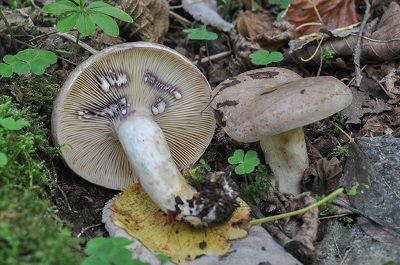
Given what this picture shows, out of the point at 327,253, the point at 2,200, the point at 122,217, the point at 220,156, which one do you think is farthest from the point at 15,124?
the point at 327,253

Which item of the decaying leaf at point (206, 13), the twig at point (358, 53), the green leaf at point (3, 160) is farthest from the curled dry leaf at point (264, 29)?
the green leaf at point (3, 160)

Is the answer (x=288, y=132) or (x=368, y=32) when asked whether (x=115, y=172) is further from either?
(x=368, y=32)

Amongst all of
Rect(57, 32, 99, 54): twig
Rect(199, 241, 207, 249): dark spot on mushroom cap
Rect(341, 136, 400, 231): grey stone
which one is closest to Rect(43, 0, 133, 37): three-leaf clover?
Rect(57, 32, 99, 54): twig

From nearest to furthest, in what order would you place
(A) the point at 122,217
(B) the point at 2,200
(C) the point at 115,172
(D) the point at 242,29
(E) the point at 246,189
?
(B) the point at 2,200
(A) the point at 122,217
(E) the point at 246,189
(C) the point at 115,172
(D) the point at 242,29

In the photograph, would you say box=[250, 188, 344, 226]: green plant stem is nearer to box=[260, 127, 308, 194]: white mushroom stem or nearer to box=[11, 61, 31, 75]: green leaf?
box=[260, 127, 308, 194]: white mushroom stem

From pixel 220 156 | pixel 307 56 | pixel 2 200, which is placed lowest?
pixel 220 156

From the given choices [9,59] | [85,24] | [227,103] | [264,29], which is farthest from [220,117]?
[264,29]

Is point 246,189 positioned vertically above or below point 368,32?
below
